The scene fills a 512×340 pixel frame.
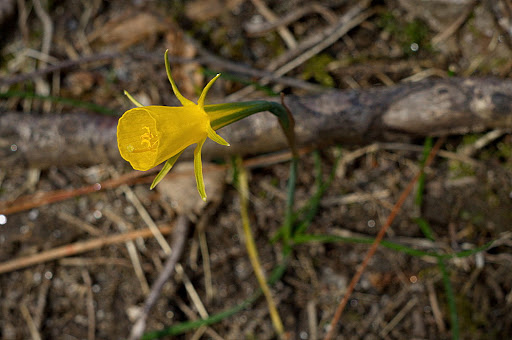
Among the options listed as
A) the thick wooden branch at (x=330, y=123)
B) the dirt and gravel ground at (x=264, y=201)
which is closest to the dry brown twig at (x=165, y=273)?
the dirt and gravel ground at (x=264, y=201)

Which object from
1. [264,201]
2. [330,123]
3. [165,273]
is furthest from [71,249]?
[330,123]

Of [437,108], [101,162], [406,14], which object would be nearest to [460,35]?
[406,14]

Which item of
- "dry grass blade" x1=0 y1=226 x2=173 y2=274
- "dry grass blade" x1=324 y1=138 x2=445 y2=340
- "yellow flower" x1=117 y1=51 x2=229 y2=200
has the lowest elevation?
"dry grass blade" x1=0 y1=226 x2=173 y2=274

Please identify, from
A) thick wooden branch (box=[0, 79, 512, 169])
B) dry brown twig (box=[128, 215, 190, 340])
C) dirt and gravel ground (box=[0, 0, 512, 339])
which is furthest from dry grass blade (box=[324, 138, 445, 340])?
dry brown twig (box=[128, 215, 190, 340])

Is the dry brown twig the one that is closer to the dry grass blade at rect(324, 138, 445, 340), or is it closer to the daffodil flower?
the dry grass blade at rect(324, 138, 445, 340)

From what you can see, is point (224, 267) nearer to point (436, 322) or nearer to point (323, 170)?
point (323, 170)

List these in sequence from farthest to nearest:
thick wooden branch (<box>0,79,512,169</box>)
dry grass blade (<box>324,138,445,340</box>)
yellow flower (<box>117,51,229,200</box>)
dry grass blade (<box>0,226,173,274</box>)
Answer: dry grass blade (<box>0,226,173,274</box>), dry grass blade (<box>324,138,445,340</box>), thick wooden branch (<box>0,79,512,169</box>), yellow flower (<box>117,51,229,200</box>)
